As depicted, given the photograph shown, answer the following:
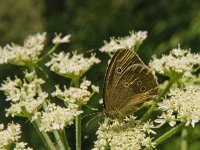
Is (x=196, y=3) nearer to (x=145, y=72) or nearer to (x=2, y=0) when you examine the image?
(x=145, y=72)

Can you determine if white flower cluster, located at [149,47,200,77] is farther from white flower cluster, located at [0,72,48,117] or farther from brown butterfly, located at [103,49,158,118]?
white flower cluster, located at [0,72,48,117]

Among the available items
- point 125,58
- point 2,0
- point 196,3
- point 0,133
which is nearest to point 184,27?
point 196,3

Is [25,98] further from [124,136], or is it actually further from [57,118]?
[124,136]

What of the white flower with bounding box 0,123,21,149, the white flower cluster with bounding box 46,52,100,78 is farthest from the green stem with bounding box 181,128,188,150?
the white flower with bounding box 0,123,21,149

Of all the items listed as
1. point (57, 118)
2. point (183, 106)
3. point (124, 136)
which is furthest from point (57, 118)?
point (183, 106)

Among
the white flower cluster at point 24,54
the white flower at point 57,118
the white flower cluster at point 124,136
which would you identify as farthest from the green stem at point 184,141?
the white flower cluster at point 24,54

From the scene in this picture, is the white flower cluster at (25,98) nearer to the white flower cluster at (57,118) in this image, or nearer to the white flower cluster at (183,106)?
the white flower cluster at (57,118)
